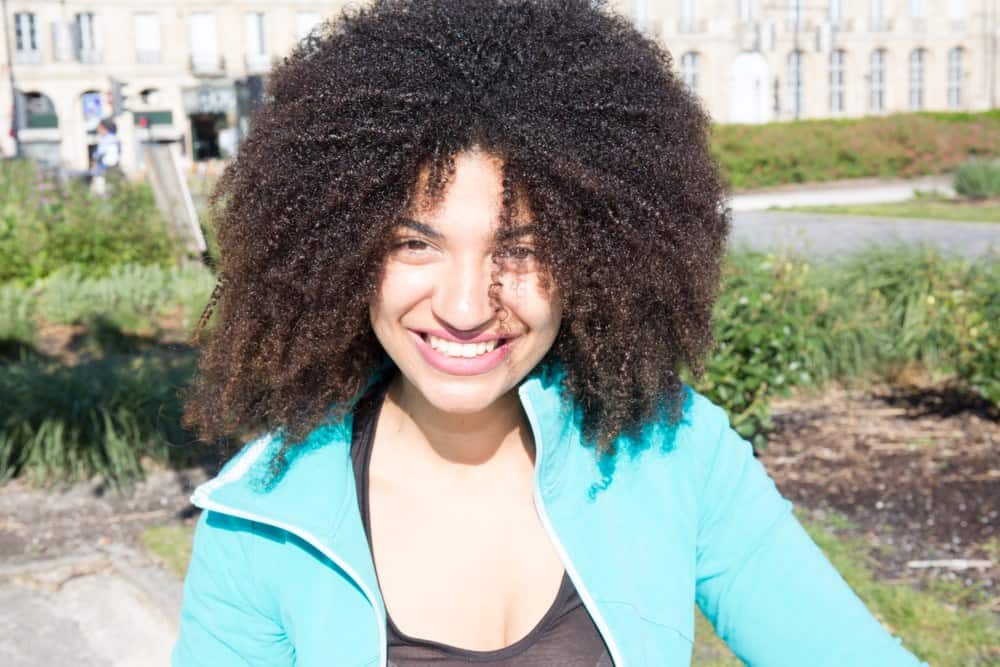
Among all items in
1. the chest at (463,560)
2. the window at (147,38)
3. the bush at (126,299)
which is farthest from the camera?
the window at (147,38)

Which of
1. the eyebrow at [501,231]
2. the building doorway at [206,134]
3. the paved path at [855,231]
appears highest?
the building doorway at [206,134]

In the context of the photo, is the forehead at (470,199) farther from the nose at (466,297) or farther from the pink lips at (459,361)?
the pink lips at (459,361)

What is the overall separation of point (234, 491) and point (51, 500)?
3.78 m

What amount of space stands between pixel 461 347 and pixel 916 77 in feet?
169

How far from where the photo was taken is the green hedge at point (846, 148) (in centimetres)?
2416

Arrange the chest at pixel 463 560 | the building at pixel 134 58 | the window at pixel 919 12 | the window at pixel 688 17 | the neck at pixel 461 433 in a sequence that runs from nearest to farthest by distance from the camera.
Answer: the chest at pixel 463 560
the neck at pixel 461 433
the building at pixel 134 58
the window at pixel 688 17
the window at pixel 919 12

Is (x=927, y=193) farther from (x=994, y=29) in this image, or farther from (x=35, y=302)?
(x=994, y=29)

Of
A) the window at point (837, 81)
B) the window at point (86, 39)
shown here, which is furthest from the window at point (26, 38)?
the window at point (837, 81)

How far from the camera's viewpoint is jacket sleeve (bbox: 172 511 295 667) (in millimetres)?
1592

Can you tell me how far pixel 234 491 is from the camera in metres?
1.59

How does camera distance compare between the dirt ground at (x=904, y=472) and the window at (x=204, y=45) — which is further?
the window at (x=204, y=45)

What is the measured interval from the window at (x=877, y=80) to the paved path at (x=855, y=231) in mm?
34526

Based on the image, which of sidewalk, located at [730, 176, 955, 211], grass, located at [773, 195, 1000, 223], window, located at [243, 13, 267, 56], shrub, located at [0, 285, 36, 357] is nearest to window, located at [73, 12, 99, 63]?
window, located at [243, 13, 267, 56]

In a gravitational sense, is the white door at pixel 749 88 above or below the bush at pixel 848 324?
above
